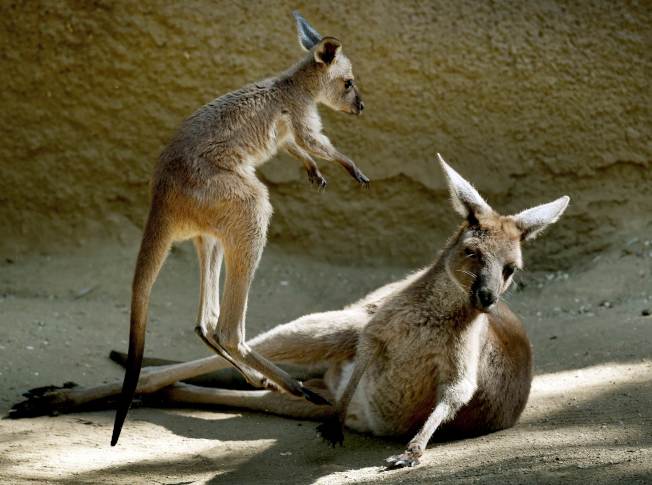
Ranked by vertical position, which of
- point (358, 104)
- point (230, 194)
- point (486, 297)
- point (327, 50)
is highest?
point (327, 50)

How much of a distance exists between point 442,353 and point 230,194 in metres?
1.29

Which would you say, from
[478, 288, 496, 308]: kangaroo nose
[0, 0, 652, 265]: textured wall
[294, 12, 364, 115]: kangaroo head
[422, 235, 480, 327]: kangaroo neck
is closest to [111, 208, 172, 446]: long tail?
[294, 12, 364, 115]: kangaroo head

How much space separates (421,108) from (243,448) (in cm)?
376

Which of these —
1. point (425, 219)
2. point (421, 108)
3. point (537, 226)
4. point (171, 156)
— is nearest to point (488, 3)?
point (421, 108)

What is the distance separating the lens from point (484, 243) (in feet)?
15.3

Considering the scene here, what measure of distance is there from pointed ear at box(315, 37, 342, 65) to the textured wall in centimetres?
236

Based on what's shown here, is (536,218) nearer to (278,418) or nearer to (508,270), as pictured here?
(508,270)

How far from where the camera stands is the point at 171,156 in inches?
184

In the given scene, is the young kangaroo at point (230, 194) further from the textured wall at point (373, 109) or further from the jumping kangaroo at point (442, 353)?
the textured wall at point (373, 109)

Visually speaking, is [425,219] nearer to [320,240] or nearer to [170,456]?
[320,240]

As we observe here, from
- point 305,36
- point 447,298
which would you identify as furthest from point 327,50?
point 447,298

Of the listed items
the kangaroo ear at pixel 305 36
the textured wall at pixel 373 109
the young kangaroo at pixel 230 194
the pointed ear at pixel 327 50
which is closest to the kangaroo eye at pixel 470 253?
the young kangaroo at pixel 230 194

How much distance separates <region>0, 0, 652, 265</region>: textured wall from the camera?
7328 mm

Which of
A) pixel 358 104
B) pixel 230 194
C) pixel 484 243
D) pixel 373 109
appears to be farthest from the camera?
pixel 373 109
